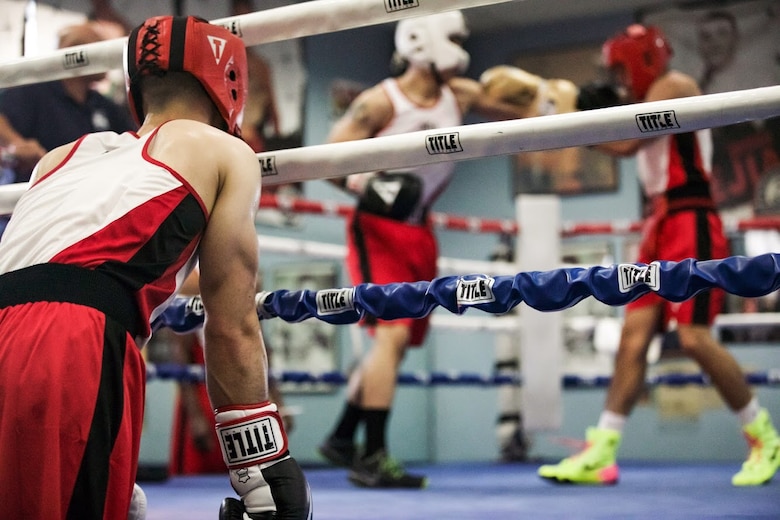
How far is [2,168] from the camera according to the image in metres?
3.52

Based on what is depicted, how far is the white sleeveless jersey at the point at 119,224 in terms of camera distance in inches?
45.3

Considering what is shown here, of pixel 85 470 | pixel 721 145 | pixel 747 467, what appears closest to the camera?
pixel 85 470

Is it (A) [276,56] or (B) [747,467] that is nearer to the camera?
(B) [747,467]

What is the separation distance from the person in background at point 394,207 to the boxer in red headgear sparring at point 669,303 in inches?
16.3

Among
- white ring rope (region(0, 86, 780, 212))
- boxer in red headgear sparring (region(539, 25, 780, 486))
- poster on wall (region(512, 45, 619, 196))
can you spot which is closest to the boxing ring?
white ring rope (region(0, 86, 780, 212))

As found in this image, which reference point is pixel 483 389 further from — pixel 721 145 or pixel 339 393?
pixel 721 145

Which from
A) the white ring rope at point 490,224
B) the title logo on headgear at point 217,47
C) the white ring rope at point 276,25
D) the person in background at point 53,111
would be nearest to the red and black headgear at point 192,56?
the title logo on headgear at point 217,47

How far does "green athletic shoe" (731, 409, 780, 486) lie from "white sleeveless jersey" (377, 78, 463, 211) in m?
1.23

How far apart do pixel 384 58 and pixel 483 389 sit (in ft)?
8.55

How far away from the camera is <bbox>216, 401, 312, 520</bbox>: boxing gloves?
120 centimetres

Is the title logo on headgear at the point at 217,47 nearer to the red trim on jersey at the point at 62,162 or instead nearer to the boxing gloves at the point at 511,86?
the red trim on jersey at the point at 62,162

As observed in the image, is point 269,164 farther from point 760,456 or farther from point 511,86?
point 760,456

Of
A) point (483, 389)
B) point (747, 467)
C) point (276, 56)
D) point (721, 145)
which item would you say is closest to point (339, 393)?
point (483, 389)

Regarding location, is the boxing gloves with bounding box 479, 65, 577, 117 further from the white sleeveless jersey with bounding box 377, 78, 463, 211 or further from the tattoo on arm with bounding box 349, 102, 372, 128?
the tattoo on arm with bounding box 349, 102, 372, 128
